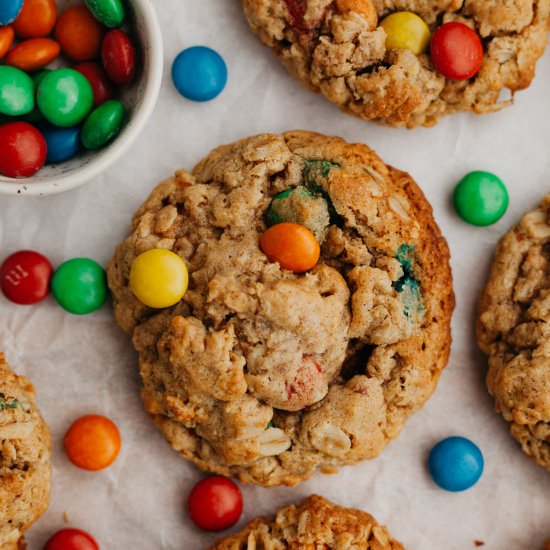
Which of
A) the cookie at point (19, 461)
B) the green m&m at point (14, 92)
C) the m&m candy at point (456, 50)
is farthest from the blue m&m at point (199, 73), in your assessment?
the cookie at point (19, 461)

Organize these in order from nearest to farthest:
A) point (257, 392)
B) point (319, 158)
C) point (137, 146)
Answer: point (257, 392) → point (319, 158) → point (137, 146)

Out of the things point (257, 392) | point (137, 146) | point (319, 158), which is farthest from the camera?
point (137, 146)

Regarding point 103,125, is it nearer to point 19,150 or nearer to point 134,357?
point 19,150

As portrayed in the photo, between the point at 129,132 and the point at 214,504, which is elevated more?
the point at 129,132

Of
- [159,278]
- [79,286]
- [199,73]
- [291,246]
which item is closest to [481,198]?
[291,246]

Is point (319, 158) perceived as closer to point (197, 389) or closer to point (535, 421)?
point (197, 389)

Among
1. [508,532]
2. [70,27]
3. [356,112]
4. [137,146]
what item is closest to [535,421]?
[508,532]

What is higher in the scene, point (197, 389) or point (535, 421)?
point (535, 421)
